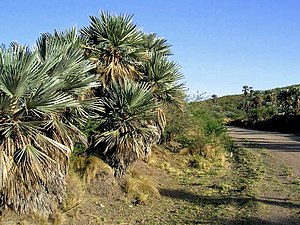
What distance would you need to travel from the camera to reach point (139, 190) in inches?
494

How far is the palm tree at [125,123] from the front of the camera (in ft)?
40.6

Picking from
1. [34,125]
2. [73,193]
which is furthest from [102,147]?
[34,125]

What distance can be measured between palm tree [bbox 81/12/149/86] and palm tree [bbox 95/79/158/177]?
82 cm

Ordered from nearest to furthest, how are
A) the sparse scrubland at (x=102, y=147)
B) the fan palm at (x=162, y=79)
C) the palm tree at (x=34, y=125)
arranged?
the palm tree at (x=34, y=125), the sparse scrubland at (x=102, y=147), the fan palm at (x=162, y=79)

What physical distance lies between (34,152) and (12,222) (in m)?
1.59

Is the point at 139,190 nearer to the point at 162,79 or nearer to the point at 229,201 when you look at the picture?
the point at 229,201

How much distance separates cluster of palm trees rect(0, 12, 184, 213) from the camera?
7.87 metres

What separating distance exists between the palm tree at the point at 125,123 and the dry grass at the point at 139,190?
1.65 ft

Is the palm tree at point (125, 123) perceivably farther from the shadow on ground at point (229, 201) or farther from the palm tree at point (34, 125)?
the palm tree at point (34, 125)

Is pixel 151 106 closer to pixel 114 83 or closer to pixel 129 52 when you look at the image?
pixel 114 83

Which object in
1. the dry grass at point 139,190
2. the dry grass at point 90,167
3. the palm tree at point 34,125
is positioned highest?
the palm tree at point 34,125

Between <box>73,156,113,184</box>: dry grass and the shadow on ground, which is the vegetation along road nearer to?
the shadow on ground

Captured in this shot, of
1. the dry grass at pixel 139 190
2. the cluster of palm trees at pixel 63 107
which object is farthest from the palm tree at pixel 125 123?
the dry grass at pixel 139 190

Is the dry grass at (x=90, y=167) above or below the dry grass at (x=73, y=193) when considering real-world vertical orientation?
above
